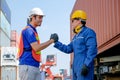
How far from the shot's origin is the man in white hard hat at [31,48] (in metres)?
6.01

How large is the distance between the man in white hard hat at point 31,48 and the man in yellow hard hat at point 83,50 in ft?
1.56

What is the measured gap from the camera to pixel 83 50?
6.39 m

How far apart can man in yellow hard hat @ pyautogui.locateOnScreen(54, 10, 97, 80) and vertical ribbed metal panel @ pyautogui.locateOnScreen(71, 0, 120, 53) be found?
193cm

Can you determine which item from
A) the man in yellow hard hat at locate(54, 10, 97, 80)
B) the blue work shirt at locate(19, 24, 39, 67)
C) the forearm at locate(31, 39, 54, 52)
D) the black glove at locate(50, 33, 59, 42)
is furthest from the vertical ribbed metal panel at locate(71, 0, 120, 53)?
the blue work shirt at locate(19, 24, 39, 67)

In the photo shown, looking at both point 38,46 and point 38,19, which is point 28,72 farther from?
point 38,19

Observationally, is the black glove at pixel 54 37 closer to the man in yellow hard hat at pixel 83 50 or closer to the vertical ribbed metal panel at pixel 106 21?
the man in yellow hard hat at pixel 83 50

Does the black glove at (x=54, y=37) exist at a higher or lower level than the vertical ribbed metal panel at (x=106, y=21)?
lower

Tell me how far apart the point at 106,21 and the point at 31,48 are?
13.6 feet

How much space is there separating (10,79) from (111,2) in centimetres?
2328

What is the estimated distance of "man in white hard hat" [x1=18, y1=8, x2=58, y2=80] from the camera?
601 centimetres

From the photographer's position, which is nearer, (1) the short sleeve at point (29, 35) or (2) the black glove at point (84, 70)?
(2) the black glove at point (84, 70)

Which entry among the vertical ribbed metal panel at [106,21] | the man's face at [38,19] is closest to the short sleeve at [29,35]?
the man's face at [38,19]

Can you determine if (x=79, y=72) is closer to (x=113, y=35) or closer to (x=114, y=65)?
(x=113, y=35)

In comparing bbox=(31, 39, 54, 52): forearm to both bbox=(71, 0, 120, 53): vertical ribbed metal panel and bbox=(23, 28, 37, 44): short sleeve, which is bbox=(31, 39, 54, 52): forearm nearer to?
bbox=(23, 28, 37, 44): short sleeve
